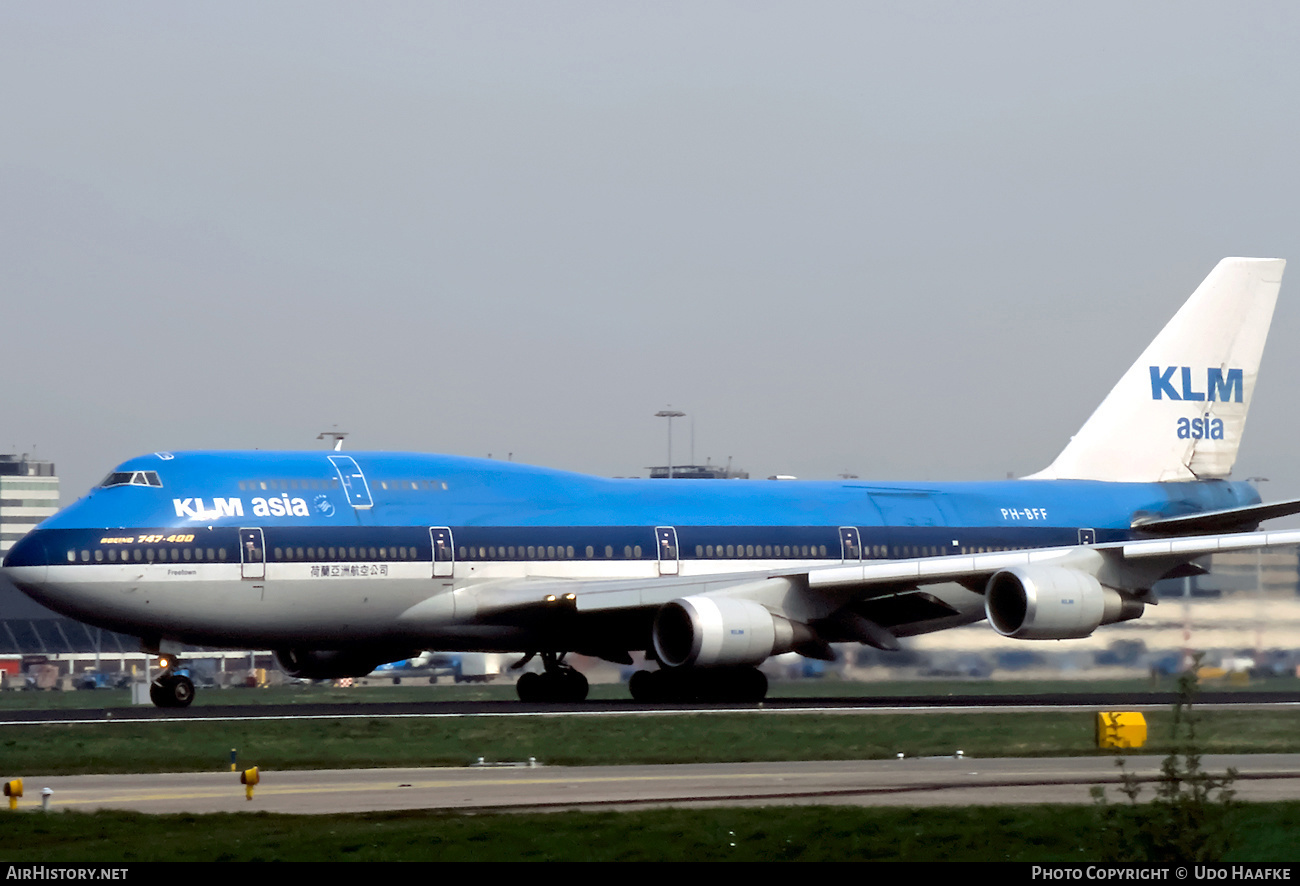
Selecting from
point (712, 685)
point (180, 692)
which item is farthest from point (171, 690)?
point (712, 685)

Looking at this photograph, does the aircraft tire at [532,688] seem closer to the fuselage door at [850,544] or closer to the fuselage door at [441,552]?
the fuselage door at [441,552]

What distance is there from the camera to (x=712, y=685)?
3912 cm

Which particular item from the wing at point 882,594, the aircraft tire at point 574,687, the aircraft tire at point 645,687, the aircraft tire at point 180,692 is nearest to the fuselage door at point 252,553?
the aircraft tire at point 180,692

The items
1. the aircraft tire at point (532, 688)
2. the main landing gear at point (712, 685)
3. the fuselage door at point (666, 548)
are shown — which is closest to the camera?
the main landing gear at point (712, 685)

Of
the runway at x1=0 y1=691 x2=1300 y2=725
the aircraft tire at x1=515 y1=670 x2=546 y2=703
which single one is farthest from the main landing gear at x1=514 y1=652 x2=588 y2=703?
the runway at x1=0 y1=691 x2=1300 y2=725

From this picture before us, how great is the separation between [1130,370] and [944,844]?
34090mm

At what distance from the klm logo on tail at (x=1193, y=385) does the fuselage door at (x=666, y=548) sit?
46.4 feet

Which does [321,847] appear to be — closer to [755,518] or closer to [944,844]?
[944,844]

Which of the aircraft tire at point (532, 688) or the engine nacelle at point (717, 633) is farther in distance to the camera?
the aircraft tire at point (532, 688)

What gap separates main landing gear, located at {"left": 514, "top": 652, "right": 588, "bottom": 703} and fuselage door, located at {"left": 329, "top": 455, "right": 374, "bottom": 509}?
5.77 metres

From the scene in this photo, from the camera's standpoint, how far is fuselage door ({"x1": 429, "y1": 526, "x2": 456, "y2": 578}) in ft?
125

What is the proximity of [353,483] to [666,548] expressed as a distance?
22.6 ft

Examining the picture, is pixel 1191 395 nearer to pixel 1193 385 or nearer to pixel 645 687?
pixel 1193 385

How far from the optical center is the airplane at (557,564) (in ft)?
119
